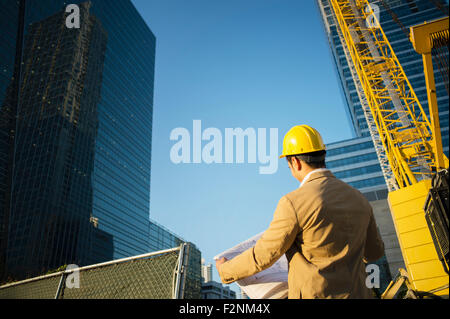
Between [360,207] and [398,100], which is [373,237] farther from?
[398,100]

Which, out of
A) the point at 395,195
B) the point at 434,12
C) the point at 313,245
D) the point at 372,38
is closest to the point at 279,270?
the point at 313,245

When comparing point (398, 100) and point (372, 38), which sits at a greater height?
point (372, 38)

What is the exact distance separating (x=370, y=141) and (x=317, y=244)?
8573 cm

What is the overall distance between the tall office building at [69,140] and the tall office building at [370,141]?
53506 millimetres

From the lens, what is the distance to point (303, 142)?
2.04m

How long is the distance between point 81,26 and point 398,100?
269 feet

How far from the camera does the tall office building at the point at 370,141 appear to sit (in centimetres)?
4531

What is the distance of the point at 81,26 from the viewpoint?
3270 inches

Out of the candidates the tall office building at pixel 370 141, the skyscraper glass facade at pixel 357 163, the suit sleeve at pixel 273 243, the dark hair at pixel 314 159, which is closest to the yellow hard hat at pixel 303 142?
Result: the dark hair at pixel 314 159

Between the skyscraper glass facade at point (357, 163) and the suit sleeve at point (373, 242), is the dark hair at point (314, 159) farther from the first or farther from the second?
the skyscraper glass facade at point (357, 163)

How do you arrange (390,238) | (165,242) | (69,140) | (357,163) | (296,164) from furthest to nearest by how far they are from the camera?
(165,242)
(357,163)
(69,140)
(390,238)
(296,164)

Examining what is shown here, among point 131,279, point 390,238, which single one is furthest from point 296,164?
point 390,238

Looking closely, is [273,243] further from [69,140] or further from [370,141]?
[370,141]

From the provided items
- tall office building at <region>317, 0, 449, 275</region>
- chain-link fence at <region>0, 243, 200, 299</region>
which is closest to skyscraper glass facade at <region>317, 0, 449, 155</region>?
tall office building at <region>317, 0, 449, 275</region>
